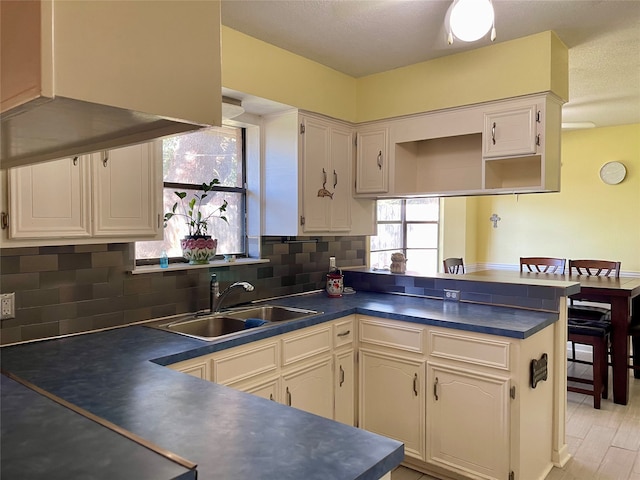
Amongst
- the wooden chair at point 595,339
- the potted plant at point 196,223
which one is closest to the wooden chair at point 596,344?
the wooden chair at point 595,339

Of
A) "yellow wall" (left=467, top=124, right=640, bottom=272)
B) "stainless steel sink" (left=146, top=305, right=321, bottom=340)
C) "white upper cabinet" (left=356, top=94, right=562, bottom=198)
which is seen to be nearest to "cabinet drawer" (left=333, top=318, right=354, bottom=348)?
"stainless steel sink" (left=146, top=305, right=321, bottom=340)

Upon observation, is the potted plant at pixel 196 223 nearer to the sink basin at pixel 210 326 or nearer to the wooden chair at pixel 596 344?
the sink basin at pixel 210 326

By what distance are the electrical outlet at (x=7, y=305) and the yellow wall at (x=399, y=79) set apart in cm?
151

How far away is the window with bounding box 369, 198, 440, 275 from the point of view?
5453mm

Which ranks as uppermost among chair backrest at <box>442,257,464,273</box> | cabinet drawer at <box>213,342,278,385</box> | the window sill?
→ the window sill

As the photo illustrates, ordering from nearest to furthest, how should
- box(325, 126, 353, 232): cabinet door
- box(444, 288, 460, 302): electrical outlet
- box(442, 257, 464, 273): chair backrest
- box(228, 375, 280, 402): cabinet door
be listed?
1. box(228, 375, 280, 402): cabinet door
2. box(444, 288, 460, 302): electrical outlet
3. box(325, 126, 353, 232): cabinet door
4. box(442, 257, 464, 273): chair backrest

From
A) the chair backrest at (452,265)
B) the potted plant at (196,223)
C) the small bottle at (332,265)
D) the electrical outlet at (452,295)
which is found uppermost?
the potted plant at (196,223)

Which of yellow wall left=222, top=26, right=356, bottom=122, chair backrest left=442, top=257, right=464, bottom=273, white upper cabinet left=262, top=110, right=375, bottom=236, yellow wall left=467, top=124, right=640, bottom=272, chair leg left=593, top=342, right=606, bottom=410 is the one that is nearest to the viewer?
yellow wall left=222, top=26, right=356, bottom=122

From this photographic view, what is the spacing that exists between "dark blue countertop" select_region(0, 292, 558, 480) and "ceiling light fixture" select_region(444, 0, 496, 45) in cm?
140

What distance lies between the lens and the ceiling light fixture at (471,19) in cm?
201

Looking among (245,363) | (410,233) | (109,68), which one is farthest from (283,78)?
(410,233)

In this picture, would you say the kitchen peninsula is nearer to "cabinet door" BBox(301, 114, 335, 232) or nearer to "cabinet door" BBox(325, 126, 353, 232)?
"cabinet door" BBox(301, 114, 335, 232)

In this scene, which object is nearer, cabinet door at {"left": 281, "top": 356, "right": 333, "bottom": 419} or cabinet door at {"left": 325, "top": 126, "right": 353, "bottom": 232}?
cabinet door at {"left": 281, "top": 356, "right": 333, "bottom": 419}

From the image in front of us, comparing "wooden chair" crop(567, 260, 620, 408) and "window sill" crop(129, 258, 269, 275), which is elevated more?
"window sill" crop(129, 258, 269, 275)
